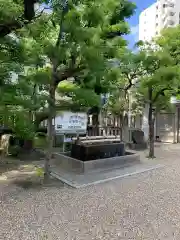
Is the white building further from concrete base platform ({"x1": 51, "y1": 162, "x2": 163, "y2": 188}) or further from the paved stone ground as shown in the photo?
the paved stone ground

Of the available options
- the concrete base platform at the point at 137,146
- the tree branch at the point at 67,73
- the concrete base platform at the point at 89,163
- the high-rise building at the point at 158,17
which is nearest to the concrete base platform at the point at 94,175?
the concrete base platform at the point at 89,163

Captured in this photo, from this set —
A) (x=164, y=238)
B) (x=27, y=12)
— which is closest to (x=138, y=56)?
(x=27, y=12)

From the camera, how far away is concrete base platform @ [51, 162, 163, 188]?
6074mm

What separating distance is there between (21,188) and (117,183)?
2.21m

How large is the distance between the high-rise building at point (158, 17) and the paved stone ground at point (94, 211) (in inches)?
1898

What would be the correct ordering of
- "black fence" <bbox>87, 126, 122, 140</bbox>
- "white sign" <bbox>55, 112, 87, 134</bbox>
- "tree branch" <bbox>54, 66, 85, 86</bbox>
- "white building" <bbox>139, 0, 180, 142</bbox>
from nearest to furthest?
"tree branch" <bbox>54, 66, 85, 86</bbox> < "white sign" <bbox>55, 112, 87, 134</bbox> < "black fence" <bbox>87, 126, 122, 140</bbox> < "white building" <bbox>139, 0, 180, 142</bbox>

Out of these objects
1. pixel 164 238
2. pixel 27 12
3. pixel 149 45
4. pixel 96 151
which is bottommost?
pixel 164 238

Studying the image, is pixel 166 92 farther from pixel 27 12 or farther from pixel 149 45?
pixel 27 12

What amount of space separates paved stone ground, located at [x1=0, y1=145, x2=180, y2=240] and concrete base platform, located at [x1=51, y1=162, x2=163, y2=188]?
280 millimetres

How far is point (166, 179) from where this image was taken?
6.59 m

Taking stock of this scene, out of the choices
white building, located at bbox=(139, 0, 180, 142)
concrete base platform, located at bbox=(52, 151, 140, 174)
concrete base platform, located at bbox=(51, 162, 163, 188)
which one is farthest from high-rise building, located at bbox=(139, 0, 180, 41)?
concrete base platform, located at bbox=(51, 162, 163, 188)

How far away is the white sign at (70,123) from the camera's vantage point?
8.10m

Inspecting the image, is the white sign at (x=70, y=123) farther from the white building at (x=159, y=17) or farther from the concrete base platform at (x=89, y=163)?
the white building at (x=159, y=17)

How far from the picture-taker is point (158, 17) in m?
58.5
